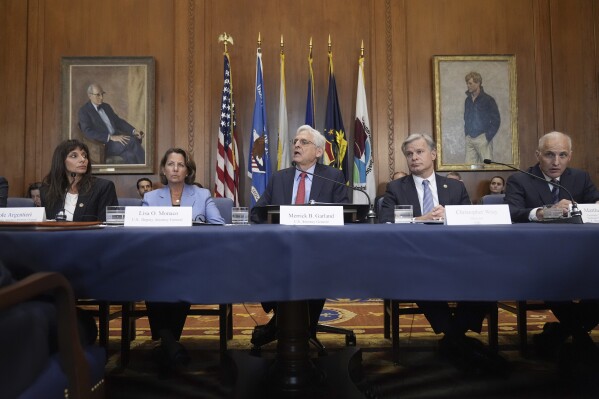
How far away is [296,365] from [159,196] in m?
1.68

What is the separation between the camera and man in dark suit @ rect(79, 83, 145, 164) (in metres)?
5.81

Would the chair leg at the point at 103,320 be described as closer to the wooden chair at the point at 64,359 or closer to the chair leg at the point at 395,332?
the wooden chair at the point at 64,359

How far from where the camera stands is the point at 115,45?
19.5ft

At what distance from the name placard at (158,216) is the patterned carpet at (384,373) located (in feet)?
2.40

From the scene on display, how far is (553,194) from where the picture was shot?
292 cm

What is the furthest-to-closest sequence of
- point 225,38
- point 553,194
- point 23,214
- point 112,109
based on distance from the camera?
point 112,109 < point 225,38 < point 553,194 < point 23,214

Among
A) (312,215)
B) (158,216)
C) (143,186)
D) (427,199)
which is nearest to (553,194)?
(427,199)

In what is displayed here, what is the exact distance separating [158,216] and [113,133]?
14.8ft

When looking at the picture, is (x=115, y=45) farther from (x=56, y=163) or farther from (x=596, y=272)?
(x=596, y=272)

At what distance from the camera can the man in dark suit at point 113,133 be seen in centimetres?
581

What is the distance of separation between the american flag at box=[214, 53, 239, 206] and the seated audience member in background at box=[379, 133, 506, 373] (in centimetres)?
283

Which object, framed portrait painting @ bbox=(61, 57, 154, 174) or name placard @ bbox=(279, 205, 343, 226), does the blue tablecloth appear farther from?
framed portrait painting @ bbox=(61, 57, 154, 174)

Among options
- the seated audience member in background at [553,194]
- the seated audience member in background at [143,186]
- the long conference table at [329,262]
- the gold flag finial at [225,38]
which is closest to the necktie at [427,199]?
the seated audience member in background at [553,194]

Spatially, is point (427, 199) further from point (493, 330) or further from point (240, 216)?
point (240, 216)
